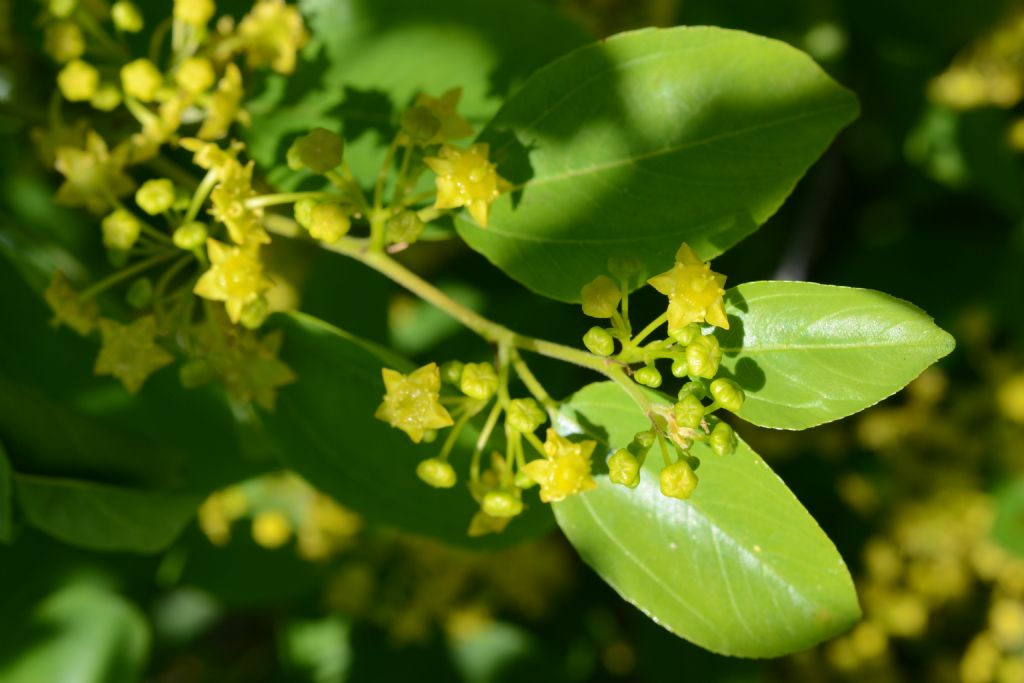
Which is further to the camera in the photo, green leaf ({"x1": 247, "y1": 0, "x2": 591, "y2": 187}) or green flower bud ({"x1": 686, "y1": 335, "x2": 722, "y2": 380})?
green leaf ({"x1": 247, "y1": 0, "x2": 591, "y2": 187})

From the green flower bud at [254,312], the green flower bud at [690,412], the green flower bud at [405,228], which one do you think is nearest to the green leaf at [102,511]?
the green flower bud at [254,312]

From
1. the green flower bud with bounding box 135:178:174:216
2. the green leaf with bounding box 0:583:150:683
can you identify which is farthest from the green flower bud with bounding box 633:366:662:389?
the green leaf with bounding box 0:583:150:683

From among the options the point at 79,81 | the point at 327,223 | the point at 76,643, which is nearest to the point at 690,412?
the point at 327,223

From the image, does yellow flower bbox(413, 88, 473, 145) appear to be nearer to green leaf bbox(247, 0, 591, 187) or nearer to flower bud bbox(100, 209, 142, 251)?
green leaf bbox(247, 0, 591, 187)

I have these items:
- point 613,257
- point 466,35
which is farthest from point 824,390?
point 466,35

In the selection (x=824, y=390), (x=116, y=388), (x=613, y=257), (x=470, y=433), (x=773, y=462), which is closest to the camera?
(x=824, y=390)

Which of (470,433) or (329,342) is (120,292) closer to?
(329,342)

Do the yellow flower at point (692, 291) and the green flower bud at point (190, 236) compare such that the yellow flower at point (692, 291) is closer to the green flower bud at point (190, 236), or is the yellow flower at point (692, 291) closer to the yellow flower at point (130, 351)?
the green flower bud at point (190, 236)
